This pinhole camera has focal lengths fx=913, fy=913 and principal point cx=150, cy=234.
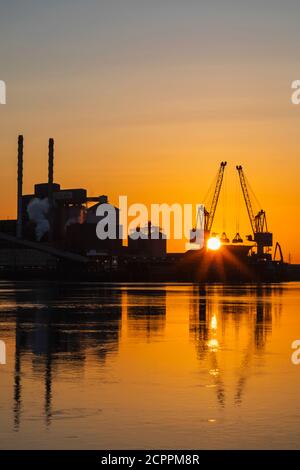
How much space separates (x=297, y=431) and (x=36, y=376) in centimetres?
1117

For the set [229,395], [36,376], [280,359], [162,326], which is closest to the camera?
[229,395]

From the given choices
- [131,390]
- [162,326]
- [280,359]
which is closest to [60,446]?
[131,390]

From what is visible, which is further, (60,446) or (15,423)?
(15,423)

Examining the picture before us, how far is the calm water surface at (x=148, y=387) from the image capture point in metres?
20.8

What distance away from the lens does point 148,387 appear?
2856 cm

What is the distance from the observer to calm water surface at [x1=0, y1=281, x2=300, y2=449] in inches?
819

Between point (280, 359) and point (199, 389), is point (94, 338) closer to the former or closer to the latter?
point (280, 359)

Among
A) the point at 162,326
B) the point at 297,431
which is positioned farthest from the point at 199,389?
the point at 162,326

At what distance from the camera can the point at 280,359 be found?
1436 inches

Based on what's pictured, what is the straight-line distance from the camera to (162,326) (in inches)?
2125
